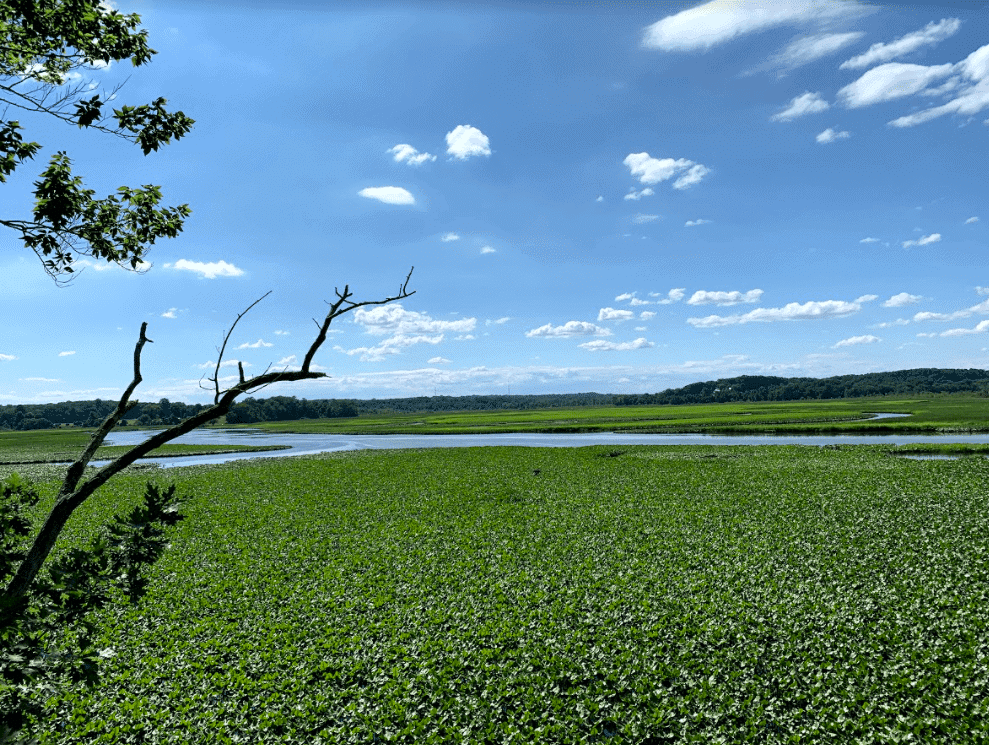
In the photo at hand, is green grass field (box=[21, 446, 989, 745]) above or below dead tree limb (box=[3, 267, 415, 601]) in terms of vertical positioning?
below

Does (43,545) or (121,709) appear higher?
(43,545)

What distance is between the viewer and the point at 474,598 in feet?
45.3

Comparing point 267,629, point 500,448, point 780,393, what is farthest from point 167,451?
point 780,393

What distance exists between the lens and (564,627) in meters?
12.0

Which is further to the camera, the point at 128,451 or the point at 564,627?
the point at 564,627

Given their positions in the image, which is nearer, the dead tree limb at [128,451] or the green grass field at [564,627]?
the dead tree limb at [128,451]

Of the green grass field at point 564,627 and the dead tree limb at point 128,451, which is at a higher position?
the dead tree limb at point 128,451

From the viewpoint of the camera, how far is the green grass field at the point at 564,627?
8.99 m

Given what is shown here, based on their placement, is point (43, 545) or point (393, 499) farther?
point (393, 499)

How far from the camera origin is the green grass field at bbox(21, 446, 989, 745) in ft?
29.5

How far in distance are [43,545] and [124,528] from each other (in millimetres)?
843

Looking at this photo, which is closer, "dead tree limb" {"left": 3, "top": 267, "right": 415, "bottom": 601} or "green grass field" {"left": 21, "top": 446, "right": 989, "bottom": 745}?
"dead tree limb" {"left": 3, "top": 267, "right": 415, "bottom": 601}

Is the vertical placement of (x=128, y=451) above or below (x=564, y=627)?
above

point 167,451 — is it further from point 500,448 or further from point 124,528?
point 124,528
